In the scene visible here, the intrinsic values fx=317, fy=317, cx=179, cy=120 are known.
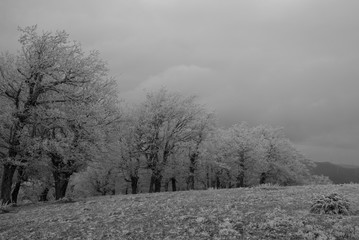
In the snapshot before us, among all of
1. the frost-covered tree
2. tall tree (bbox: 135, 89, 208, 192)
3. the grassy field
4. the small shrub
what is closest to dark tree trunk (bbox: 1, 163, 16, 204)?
the grassy field

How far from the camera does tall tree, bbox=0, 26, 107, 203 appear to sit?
2278cm

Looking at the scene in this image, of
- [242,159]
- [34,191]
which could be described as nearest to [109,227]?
[34,191]

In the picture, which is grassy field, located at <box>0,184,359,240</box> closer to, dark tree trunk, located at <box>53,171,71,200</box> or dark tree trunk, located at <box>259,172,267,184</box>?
dark tree trunk, located at <box>53,171,71,200</box>

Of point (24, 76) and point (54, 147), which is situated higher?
point (24, 76)

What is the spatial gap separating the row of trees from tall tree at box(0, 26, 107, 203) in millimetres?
69

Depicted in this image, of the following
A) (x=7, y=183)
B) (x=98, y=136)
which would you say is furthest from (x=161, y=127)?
(x=7, y=183)

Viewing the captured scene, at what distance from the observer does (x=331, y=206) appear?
37.1 feet

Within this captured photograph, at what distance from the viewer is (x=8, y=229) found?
559 inches

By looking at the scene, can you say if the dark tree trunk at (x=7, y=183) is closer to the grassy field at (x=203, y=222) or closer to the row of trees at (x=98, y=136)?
the row of trees at (x=98, y=136)

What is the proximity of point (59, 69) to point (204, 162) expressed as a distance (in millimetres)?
36923

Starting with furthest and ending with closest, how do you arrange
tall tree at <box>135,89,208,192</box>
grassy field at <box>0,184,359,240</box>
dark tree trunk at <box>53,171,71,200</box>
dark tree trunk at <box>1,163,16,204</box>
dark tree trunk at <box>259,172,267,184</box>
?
dark tree trunk at <box>259,172,267,184</box>, tall tree at <box>135,89,208,192</box>, dark tree trunk at <box>53,171,71,200</box>, dark tree trunk at <box>1,163,16,204</box>, grassy field at <box>0,184,359,240</box>

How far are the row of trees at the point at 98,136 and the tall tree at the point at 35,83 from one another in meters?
0.07

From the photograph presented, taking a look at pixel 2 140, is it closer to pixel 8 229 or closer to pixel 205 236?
pixel 8 229

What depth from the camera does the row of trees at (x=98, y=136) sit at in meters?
23.2
